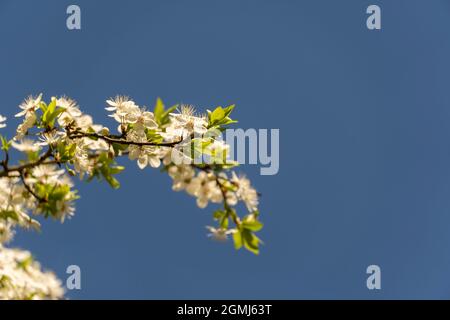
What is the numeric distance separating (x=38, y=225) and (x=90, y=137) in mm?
534

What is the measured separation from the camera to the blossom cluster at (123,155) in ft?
6.91

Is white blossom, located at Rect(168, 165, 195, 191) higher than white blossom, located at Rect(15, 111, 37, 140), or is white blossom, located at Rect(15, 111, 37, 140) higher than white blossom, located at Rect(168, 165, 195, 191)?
white blossom, located at Rect(15, 111, 37, 140)

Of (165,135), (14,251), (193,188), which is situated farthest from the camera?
(14,251)

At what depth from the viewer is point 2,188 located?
2.22m

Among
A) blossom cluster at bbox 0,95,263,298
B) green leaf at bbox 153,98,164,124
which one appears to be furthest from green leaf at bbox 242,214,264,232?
green leaf at bbox 153,98,164,124

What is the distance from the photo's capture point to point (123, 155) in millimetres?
2281

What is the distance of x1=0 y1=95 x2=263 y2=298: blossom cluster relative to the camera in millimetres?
2107

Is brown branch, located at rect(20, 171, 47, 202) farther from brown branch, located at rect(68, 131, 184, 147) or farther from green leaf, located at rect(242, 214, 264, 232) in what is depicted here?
green leaf, located at rect(242, 214, 264, 232)

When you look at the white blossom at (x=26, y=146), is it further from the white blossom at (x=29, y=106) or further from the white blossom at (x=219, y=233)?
the white blossom at (x=219, y=233)

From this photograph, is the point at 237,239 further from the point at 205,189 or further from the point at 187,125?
the point at 187,125

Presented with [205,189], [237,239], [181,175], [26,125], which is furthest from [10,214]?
[237,239]
